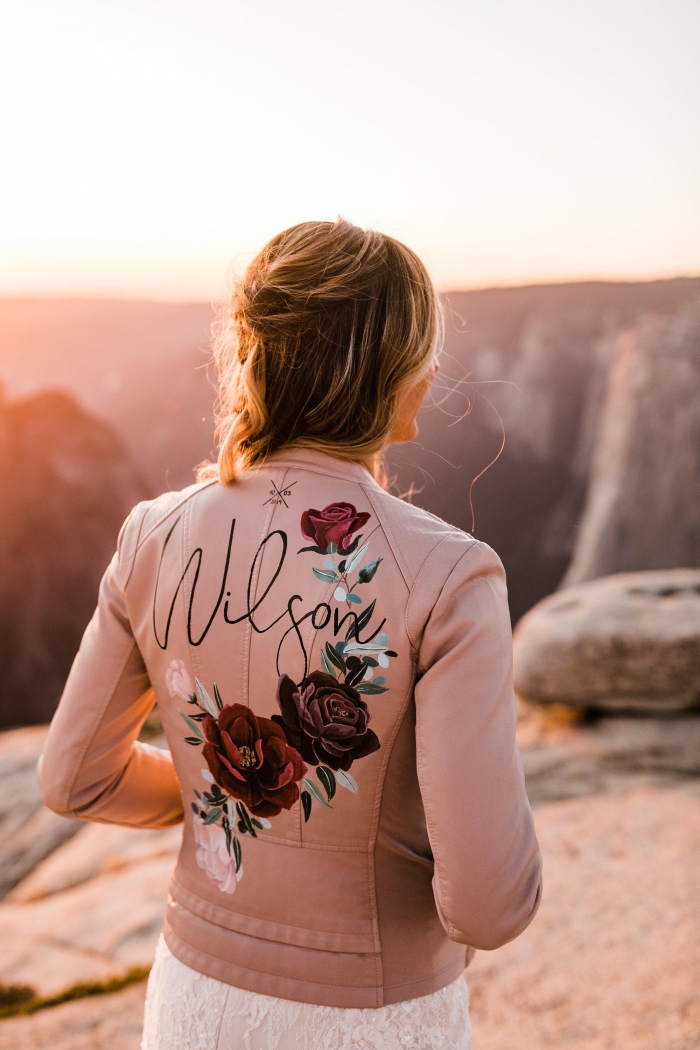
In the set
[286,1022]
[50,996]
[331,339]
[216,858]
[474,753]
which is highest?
[331,339]

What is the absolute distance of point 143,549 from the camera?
3.29 ft

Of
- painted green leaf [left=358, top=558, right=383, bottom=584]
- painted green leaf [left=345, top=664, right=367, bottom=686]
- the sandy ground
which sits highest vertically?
painted green leaf [left=358, top=558, right=383, bottom=584]

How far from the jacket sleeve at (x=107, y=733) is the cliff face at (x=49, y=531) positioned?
4.79m

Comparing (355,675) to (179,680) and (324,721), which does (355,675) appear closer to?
(324,721)

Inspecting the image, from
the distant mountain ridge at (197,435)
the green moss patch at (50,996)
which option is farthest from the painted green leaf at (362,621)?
the distant mountain ridge at (197,435)

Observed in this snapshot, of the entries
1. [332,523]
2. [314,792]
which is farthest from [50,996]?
[332,523]

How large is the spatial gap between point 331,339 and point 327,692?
419 millimetres

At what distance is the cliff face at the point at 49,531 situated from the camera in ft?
18.2

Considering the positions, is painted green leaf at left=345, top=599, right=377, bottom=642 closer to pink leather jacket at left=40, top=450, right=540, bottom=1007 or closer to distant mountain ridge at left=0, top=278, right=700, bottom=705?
pink leather jacket at left=40, top=450, right=540, bottom=1007

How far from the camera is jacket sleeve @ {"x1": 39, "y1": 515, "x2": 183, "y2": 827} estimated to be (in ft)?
3.42

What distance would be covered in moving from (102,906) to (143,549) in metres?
2.48

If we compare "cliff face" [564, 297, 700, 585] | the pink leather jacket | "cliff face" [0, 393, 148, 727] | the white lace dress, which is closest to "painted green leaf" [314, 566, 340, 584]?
the pink leather jacket

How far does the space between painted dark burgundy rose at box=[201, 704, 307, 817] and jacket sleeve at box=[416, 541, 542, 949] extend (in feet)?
0.60

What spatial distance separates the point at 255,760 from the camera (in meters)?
0.94
